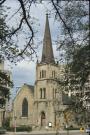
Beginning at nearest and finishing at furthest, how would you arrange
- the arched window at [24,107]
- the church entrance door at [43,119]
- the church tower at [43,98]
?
the church tower at [43,98] < the church entrance door at [43,119] < the arched window at [24,107]

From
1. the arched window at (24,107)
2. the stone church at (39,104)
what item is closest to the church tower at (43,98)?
the stone church at (39,104)

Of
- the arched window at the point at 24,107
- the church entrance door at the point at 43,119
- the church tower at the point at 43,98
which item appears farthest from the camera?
the arched window at the point at 24,107

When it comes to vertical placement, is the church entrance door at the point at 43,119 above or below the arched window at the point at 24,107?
below

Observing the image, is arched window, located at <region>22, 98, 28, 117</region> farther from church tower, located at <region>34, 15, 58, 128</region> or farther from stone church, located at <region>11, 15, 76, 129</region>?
church tower, located at <region>34, 15, 58, 128</region>

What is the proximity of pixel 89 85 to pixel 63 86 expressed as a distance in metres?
3.00

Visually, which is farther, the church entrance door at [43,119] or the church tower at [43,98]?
the church entrance door at [43,119]

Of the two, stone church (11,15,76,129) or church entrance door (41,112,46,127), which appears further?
church entrance door (41,112,46,127)

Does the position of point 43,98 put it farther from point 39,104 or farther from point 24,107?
point 24,107

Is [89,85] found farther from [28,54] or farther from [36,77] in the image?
[36,77]

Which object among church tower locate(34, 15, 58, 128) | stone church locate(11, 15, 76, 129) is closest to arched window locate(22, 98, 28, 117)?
stone church locate(11, 15, 76, 129)

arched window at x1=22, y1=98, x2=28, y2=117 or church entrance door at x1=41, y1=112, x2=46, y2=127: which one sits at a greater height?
arched window at x1=22, y1=98, x2=28, y2=117

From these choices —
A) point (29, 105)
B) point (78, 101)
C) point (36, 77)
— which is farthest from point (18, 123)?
point (78, 101)

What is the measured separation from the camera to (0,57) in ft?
51.2

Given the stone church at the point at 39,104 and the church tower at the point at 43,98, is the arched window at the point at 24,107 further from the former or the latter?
the church tower at the point at 43,98
